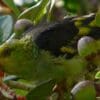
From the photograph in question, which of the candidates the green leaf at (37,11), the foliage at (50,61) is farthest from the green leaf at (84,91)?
the green leaf at (37,11)

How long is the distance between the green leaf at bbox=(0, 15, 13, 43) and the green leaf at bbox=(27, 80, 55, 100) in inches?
9.2

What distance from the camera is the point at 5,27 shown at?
120 cm

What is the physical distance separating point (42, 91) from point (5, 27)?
0.31 m

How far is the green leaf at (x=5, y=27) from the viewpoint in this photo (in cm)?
115

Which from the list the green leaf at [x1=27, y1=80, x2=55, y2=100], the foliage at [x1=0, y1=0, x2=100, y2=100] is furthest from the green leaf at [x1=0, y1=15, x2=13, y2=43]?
the green leaf at [x1=27, y1=80, x2=55, y2=100]

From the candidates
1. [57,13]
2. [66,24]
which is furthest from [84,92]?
[57,13]

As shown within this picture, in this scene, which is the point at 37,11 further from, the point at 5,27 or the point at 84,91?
the point at 84,91

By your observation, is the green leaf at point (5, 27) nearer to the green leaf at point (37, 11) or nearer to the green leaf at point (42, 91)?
the green leaf at point (37, 11)

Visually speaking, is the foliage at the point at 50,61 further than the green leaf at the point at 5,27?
No

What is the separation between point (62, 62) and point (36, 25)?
0.42 ft

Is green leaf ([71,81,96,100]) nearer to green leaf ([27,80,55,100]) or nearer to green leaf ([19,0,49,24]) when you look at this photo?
green leaf ([27,80,55,100])

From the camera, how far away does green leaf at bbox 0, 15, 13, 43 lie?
1.15m

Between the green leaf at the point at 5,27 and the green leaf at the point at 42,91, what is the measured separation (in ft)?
0.76

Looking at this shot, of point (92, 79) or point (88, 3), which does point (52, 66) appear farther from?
point (88, 3)
